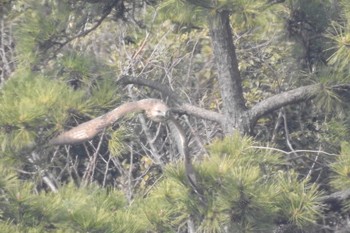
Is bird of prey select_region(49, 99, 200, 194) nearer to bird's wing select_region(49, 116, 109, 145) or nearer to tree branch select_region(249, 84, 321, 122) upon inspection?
bird's wing select_region(49, 116, 109, 145)

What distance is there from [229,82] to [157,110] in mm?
629

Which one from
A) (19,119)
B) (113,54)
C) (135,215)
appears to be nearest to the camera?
(19,119)

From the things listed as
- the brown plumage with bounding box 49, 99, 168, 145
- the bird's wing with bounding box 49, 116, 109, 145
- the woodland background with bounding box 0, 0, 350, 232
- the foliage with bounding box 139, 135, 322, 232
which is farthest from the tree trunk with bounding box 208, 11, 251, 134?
the bird's wing with bounding box 49, 116, 109, 145

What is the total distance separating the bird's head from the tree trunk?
58cm

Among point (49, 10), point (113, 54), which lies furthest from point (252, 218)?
point (113, 54)

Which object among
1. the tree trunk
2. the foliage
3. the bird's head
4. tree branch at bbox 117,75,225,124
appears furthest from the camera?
tree branch at bbox 117,75,225,124

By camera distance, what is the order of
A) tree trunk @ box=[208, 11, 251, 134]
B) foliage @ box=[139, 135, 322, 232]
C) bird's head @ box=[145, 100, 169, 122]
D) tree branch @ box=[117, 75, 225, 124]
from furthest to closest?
tree branch @ box=[117, 75, 225, 124] → tree trunk @ box=[208, 11, 251, 134] → bird's head @ box=[145, 100, 169, 122] → foliage @ box=[139, 135, 322, 232]

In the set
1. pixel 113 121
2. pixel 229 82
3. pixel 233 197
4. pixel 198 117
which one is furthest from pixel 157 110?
pixel 198 117

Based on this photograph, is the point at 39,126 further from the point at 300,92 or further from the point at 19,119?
the point at 300,92

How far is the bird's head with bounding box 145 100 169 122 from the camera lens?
375 cm

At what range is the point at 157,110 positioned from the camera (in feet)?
12.4

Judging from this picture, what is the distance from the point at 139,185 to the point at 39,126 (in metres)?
2.18

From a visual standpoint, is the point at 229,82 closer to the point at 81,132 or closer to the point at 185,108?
the point at 185,108

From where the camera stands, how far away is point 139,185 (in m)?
5.87
